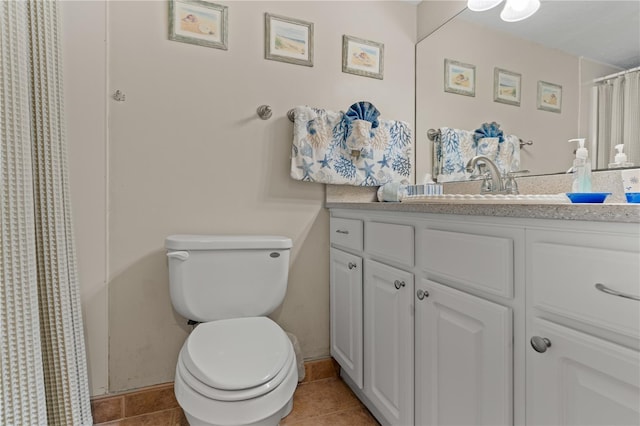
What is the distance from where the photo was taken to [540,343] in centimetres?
70

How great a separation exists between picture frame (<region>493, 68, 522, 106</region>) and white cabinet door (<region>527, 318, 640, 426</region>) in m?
1.16

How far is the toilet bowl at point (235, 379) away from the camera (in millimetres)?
955

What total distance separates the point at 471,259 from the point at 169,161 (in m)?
1.31

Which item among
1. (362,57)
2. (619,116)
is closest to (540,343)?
(619,116)

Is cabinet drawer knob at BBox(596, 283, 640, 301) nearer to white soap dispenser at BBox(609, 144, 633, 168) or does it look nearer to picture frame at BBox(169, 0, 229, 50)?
white soap dispenser at BBox(609, 144, 633, 168)

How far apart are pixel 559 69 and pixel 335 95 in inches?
39.5

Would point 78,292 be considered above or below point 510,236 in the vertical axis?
below

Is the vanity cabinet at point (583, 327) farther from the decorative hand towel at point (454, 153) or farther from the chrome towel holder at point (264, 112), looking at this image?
the chrome towel holder at point (264, 112)

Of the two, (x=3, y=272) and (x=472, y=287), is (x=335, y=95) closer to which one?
(x=472, y=287)

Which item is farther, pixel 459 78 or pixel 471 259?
pixel 459 78

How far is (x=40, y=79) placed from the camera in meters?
1.11

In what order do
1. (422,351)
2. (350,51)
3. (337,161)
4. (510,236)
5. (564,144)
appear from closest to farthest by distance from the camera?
(510,236), (422,351), (564,144), (337,161), (350,51)

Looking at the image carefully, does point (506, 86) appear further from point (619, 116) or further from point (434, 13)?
point (434, 13)

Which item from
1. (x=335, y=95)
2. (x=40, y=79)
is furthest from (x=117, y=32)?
(x=335, y=95)
